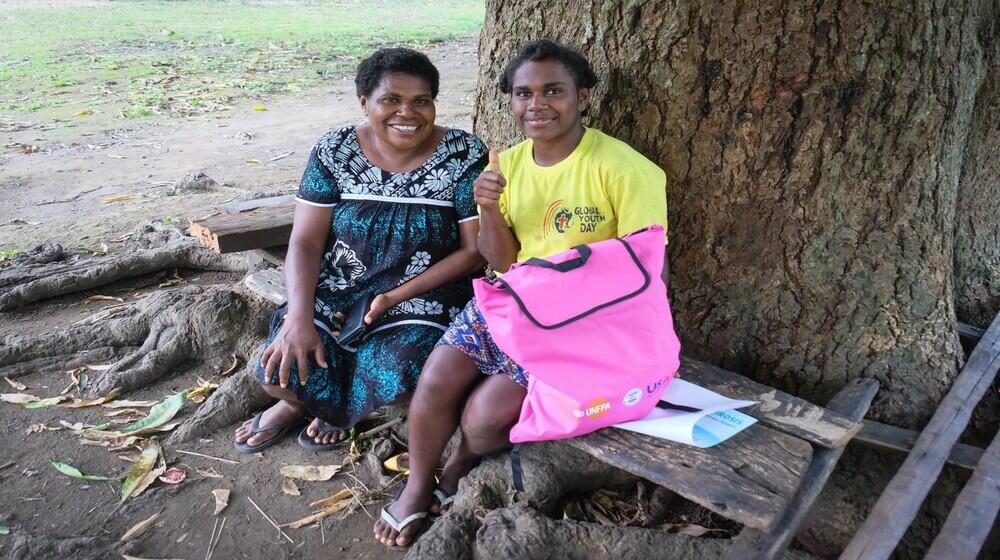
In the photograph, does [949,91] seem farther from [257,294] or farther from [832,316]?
[257,294]

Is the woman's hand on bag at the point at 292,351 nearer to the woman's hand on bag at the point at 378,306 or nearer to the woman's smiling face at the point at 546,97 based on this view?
the woman's hand on bag at the point at 378,306

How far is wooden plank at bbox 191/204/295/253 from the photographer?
12.6 ft

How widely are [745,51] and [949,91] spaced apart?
725 mm

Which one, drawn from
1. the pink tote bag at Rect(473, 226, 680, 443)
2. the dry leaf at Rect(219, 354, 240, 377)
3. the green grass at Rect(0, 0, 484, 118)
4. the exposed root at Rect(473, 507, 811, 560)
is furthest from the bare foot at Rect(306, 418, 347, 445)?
the green grass at Rect(0, 0, 484, 118)

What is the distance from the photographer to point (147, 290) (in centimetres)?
506

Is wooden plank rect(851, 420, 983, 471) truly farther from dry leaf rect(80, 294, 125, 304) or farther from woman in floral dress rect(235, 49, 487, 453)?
dry leaf rect(80, 294, 125, 304)

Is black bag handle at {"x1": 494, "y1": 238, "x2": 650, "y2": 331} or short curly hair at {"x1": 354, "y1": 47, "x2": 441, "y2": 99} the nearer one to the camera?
black bag handle at {"x1": 494, "y1": 238, "x2": 650, "y2": 331}

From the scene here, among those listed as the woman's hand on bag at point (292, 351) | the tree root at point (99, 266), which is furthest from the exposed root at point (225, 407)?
the tree root at point (99, 266)

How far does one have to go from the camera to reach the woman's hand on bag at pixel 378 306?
2.96 m

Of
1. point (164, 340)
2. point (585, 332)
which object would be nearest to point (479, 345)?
point (585, 332)

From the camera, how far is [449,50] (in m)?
15.5

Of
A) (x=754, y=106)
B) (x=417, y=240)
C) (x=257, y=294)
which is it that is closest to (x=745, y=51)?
(x=754, y=106)

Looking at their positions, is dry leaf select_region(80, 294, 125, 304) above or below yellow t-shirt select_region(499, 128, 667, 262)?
below

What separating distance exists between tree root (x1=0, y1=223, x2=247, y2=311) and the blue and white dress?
2.45 meters
